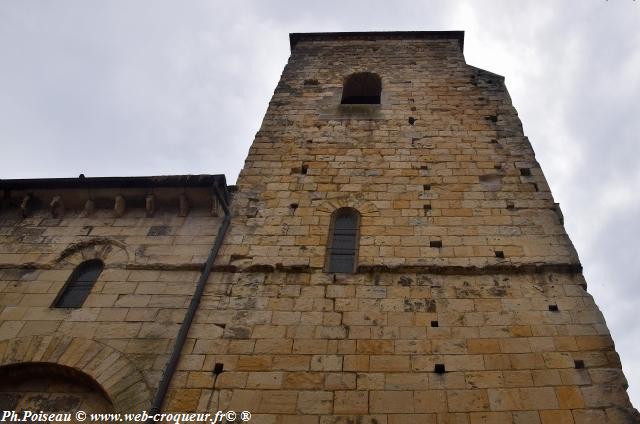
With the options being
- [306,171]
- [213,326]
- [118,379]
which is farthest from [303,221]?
[118,379]

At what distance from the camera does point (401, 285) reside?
647 cm

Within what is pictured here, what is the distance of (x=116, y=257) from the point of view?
7.28 m

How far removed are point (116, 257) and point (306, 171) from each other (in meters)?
3.26

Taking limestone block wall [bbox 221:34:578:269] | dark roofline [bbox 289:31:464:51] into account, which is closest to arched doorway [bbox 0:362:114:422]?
limestone block wall [bbox 221:34:578:269]

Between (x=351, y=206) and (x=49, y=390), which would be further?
(x=351, y=206)

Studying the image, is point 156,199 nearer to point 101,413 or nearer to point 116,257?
point 116,257

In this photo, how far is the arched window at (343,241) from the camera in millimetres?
6973

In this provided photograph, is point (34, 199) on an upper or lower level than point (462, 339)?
upper

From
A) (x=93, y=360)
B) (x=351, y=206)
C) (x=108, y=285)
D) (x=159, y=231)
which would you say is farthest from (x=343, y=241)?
(x=93, y=360)

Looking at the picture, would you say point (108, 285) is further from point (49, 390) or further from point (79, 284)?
point (49, 390)

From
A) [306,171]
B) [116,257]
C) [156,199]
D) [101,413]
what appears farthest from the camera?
[306,171]

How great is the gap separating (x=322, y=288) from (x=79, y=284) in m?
3.32

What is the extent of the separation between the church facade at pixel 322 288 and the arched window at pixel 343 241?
0.10 feet

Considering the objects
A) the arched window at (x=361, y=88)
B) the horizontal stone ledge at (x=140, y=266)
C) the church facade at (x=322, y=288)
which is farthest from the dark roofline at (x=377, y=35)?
the horizontal stone ledge at (x=140, y=266)
